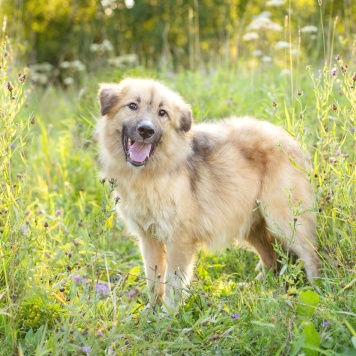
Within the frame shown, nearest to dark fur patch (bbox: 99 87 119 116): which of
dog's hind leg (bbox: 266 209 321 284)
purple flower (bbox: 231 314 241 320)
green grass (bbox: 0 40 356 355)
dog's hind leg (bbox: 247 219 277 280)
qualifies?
green grass (bbox: 0 40 356 355)

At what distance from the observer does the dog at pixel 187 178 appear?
3.91m

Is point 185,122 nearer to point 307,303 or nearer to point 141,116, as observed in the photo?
point 141,116

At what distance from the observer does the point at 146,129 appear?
12.5 ft

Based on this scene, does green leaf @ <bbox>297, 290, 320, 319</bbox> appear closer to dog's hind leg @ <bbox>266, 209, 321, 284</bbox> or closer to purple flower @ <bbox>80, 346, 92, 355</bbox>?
purple flower @ <bbox>80, 346, 92, 355</bbox>

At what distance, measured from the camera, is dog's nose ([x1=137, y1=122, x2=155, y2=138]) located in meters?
3.79

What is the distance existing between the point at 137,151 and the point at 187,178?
1.46ft

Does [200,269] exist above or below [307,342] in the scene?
below

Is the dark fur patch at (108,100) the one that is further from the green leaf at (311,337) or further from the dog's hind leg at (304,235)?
the green leaf at (311,337)

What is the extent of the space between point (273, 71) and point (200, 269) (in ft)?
16.1

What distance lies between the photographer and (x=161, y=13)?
1964 cm

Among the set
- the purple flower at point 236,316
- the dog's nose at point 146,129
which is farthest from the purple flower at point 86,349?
the dog's nose at point 146,129

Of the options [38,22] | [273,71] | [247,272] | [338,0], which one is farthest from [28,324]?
[38,22]

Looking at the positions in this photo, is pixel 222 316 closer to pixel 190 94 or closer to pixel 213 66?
pixel 190 94

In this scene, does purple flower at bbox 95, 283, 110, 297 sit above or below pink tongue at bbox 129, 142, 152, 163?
below
